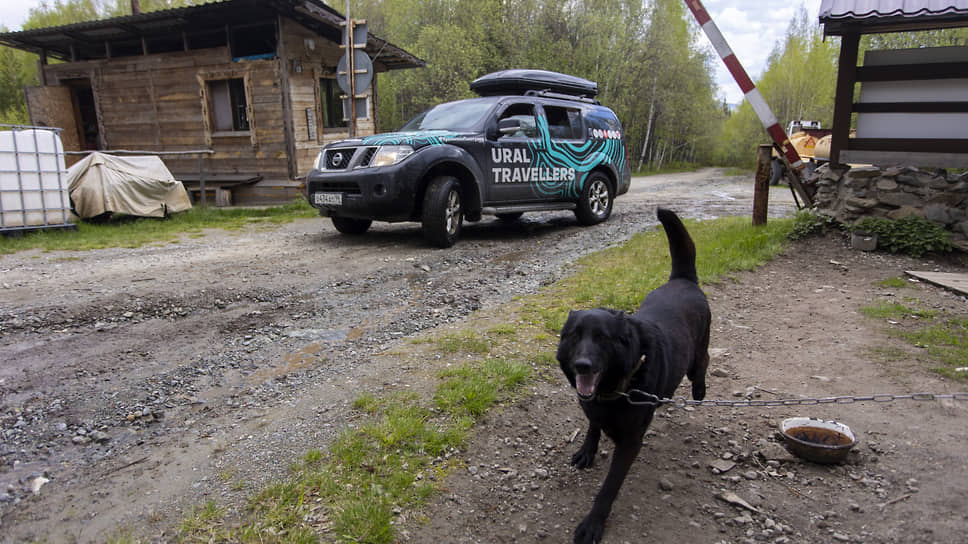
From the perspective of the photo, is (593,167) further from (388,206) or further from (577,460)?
(577,460)

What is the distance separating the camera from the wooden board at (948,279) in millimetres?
5391

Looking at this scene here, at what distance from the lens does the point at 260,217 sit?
11164 mm

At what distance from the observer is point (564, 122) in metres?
9.30

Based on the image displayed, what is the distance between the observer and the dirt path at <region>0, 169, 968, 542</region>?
2396 millimetres

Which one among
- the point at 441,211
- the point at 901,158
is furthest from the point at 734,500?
the point at 901,158

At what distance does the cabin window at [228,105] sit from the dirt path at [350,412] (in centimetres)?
869

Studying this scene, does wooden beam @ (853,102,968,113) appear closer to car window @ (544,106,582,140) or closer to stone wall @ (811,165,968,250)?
stone wall @ (811,165,968,250)

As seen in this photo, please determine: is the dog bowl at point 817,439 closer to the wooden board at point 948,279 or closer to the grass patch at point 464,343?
the grass patch at point 464,343

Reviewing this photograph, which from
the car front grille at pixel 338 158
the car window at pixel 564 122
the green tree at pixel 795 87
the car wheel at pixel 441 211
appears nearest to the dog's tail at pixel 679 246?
the car wheel at pixel 441 211

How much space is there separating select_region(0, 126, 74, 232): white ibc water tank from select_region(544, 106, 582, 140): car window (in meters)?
7.94

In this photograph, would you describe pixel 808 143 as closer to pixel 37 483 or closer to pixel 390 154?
pixel 390 154

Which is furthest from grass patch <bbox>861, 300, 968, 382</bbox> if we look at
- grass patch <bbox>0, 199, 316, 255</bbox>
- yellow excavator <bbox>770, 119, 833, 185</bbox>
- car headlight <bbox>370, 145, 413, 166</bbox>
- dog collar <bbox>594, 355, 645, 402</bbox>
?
yellow excavator <bbox>770, 119, 833, 185</bbox>

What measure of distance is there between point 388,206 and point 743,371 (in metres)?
4.67

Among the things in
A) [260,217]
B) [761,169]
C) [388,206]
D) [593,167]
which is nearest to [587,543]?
[388,206]
